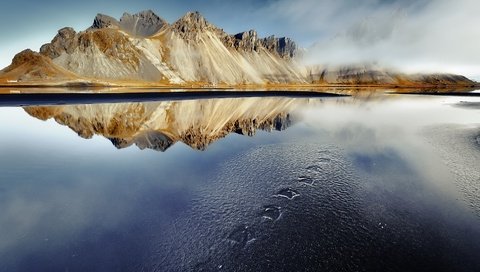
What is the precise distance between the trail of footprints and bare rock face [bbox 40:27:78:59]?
608ft

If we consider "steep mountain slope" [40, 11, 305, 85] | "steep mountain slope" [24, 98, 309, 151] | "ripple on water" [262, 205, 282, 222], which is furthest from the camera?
"steep mountain slope" [40, 11, 305, 85]

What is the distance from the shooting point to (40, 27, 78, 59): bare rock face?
164325mm

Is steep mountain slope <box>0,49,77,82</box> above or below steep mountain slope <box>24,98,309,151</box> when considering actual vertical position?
above

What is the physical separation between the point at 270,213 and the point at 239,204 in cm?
155

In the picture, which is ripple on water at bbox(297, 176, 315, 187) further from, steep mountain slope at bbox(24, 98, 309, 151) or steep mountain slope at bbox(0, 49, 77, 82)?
steep mountain slope at bbox(0, 49, 77, 82)

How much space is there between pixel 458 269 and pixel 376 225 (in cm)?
288

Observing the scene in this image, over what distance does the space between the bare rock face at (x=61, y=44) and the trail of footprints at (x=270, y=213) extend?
185 meters

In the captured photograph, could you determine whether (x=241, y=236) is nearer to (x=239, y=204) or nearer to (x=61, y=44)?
(x=239, y=204)

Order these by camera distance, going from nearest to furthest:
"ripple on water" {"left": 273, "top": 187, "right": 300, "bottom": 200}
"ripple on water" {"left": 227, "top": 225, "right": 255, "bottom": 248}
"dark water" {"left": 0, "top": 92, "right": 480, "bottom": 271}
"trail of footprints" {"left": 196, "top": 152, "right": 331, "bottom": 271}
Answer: "dark water" {"left": 0, "top": 92, "right": 480, "bottom": 271} < "ripple on water" {"left": 227, "top": 225, "right": 255, "bottom": 248} < "trail of footprints" {"left": 196, "top": 152, "right": 331, "bottom": 271} < "ripple on water" {"left": 273, "top": 187, "right": 300, "bottom": 200}

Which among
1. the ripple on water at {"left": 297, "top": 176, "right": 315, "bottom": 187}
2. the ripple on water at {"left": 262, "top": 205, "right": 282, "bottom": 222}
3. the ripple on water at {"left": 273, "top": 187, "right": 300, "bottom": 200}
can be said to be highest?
the ripple on water at {"left": 262, "top": 205, "right": 282, "bottom": 222}

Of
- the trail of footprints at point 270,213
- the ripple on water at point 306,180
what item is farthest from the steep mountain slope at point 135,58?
the ripple on water at point 306,180

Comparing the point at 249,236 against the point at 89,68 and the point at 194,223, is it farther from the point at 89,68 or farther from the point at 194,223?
the point at 89,68

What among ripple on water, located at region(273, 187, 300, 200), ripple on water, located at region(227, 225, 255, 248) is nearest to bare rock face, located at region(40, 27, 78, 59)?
ripple on water, located at region(273, 187, 300, 200)

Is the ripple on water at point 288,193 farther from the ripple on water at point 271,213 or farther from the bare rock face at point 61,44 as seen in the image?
the bare rock face at point 61,44
